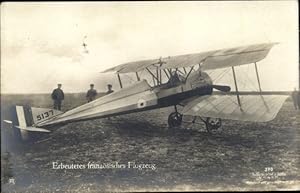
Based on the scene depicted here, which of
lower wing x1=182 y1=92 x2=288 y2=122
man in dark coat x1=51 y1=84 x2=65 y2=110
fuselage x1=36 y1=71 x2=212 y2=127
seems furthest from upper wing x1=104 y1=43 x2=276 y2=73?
man in dark coat x1=51 y1=84 x2=65 y2=110

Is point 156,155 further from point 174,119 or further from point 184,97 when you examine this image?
point 184,97

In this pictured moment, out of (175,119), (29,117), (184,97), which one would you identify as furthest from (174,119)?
(29,117)

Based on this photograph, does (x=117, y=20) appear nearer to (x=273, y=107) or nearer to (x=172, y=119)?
(x=172, y=119)

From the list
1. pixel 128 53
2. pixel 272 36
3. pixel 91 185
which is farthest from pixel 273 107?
pixel 91 185

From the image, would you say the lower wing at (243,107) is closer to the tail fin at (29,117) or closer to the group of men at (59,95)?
the group of men at (59,95)

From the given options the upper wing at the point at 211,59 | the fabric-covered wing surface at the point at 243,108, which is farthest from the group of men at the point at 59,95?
the fabric-covered wing surface at the point at 243,108

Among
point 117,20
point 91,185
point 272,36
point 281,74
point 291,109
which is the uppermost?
point 117,20

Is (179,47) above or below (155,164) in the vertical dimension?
above
